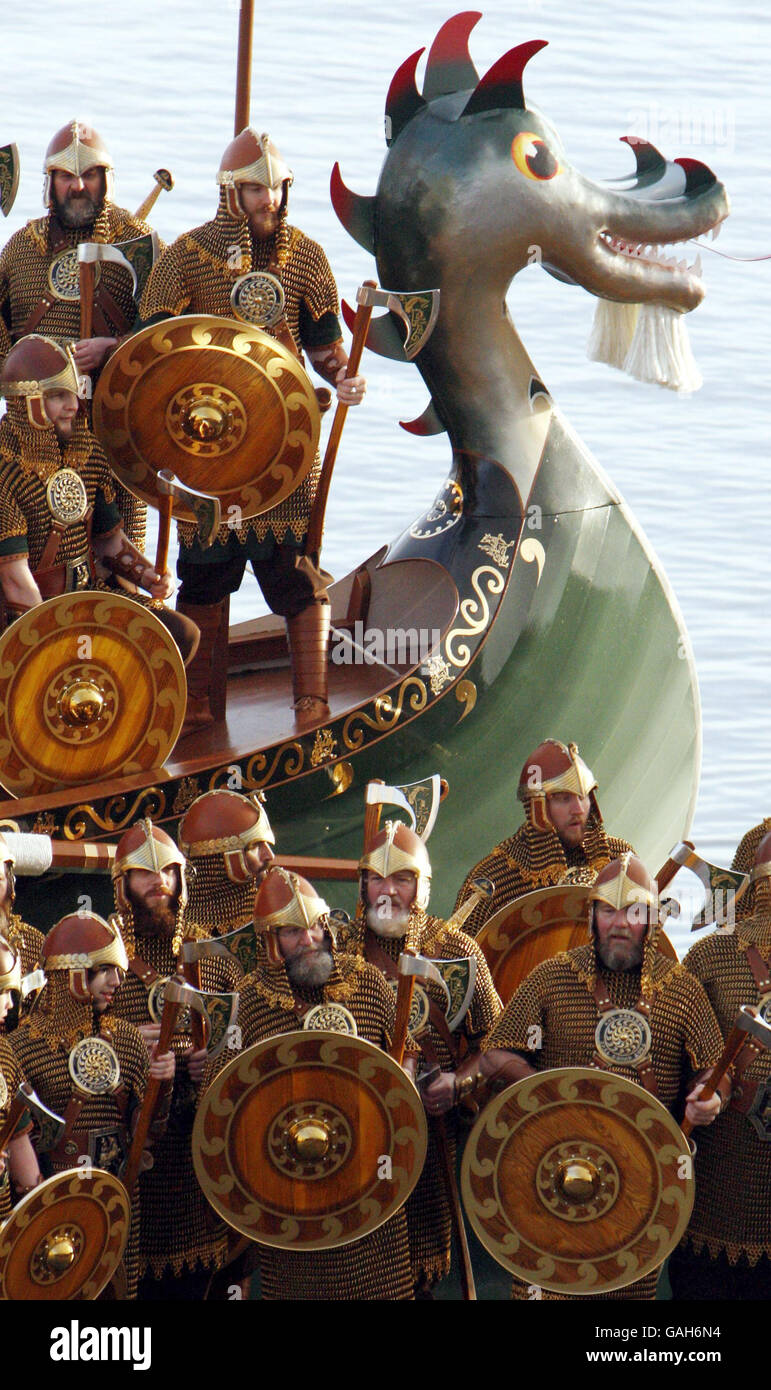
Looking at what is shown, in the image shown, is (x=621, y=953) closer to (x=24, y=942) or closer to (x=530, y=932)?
(x=530, y=932)

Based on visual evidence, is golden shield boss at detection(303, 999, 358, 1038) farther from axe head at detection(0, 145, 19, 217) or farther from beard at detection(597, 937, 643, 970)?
axe head at detection(0, 145, 19, 217)

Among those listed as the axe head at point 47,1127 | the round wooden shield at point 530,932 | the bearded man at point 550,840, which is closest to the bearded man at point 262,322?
the bearded man at point 550,840

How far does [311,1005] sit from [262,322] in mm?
2592

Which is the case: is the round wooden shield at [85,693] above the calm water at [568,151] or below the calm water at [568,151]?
above

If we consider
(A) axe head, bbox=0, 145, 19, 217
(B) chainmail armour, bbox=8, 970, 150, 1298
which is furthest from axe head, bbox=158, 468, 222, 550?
(B) chainmail armour, bbox=8, 970, 150, 1298

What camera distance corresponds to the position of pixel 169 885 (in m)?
8.62

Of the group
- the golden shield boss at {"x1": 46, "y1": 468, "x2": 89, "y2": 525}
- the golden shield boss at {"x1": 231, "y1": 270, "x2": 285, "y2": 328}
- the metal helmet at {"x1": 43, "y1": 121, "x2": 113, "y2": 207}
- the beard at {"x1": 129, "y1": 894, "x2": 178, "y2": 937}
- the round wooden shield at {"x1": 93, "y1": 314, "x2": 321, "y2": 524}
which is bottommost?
the beard at {"x1": 129, "y1": 894, "x2": 178, "y2": 937}

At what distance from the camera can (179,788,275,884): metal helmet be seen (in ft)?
29.5

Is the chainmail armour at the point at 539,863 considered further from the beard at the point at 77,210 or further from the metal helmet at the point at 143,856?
the beard at the point at 77,210

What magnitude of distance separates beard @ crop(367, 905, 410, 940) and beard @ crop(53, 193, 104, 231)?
2688mm

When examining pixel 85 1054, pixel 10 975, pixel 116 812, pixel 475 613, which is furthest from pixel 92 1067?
pixel 475 613

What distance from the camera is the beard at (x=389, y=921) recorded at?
8477mm

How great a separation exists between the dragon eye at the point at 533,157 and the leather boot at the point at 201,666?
67.6 inches

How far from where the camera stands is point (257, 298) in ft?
32.7
